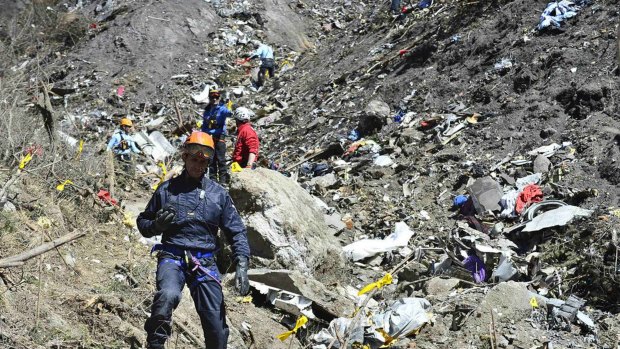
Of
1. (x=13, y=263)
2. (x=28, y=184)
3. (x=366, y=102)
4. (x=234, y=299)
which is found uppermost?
(x=13, y=263)

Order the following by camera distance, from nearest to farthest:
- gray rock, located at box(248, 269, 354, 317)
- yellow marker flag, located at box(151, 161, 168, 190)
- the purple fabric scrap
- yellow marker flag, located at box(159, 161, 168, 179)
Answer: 1. gray rock, located at box(248, 269, 354, 317)
2. the purple fabric scrap
3. yellow marker flag, located at box(151, 161, 168, 190)
4. yellow marker flag, located at box(159, 161, 168, 179)

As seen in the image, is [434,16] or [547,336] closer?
[547,336]

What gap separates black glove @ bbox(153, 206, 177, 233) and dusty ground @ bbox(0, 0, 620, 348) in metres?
0.47

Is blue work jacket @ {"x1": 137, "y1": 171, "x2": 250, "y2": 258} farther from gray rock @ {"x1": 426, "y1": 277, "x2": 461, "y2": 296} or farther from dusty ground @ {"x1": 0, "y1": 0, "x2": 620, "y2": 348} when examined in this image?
gray rock @ {"x1": 426, "y1": 277, "x2": 461, "y2": 296}

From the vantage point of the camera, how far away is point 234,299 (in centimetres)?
602

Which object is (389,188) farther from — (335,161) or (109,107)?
(109,107)

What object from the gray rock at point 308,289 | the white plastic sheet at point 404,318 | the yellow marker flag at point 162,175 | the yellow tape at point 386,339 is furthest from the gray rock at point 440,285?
the yellow marker flag at point 162,175

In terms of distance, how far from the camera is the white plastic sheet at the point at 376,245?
24.1 ft

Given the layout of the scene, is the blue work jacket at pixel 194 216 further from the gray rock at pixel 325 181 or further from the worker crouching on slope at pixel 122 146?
the worker crouching on slope at pixel 122 146

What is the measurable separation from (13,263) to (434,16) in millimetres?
12764

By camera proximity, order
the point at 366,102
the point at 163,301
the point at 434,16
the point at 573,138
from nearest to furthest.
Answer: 1. the point at 163,301
2. the point at 573,138
3. the point at 366,102
4. the point at 434,16

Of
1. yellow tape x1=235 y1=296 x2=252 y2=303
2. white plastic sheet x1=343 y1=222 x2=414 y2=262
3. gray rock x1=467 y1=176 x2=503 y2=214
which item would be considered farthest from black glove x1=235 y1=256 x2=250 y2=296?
gray rock x1=467 y1=176 x2=503 y2=214

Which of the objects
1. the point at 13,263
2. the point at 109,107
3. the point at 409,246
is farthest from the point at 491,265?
the point at 109,107

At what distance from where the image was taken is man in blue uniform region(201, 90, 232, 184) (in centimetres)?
861
